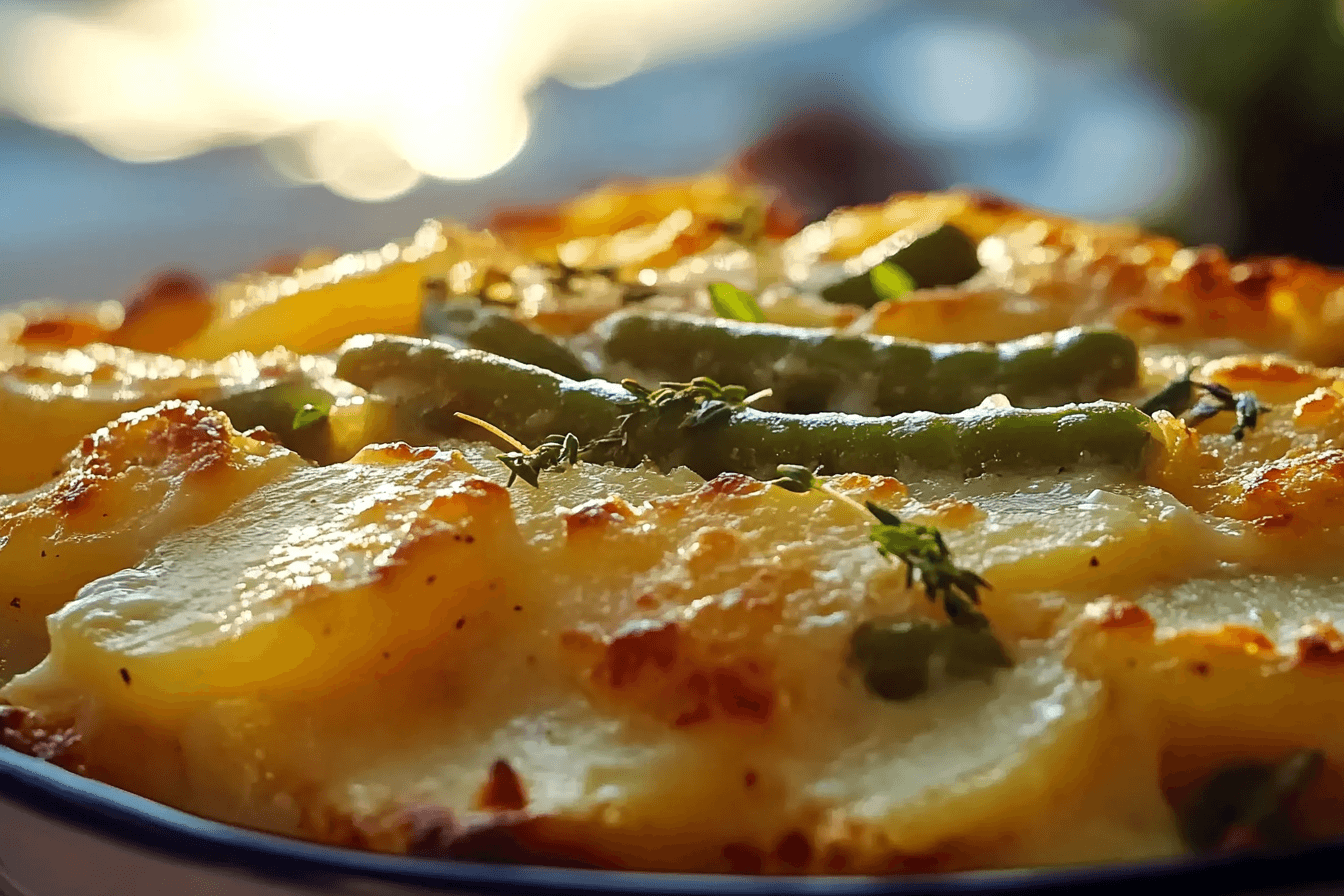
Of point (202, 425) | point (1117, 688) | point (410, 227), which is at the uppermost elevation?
point (410, 227)

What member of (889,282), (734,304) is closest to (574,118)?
(889,282)

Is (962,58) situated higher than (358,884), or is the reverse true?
(962,58)

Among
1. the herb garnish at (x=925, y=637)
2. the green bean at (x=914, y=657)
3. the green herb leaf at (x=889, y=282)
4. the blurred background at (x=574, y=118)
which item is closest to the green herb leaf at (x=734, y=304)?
the green herb leaf at (x=889, y=282)

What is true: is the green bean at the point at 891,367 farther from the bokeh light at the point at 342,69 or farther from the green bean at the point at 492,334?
the bokeh light at the point at 342,69

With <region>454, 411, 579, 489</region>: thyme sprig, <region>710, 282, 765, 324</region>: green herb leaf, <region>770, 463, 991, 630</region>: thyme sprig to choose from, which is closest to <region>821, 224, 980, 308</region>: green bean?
<region>710, 282, 765, 324</region>: green herb leaf

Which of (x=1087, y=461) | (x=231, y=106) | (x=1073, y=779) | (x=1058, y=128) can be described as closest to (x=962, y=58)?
(x=1058, y=128)

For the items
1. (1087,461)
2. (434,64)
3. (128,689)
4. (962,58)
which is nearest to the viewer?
(128,689)

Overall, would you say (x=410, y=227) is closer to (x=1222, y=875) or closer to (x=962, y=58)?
(x=1222, y=875)

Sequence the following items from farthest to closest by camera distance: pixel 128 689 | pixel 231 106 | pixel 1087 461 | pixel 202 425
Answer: pixel 231 106
pixel 202 425
pixel 1087 461
pixel 128 689
